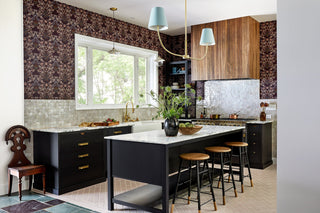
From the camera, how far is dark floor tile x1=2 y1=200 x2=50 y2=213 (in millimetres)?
3717

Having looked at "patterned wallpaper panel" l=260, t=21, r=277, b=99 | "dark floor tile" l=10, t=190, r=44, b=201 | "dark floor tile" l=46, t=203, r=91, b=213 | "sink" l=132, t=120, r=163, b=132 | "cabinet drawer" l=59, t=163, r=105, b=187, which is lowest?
"dark floor tile" l=10, t=190, r=44, b=201

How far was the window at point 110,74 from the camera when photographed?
582 centimetres

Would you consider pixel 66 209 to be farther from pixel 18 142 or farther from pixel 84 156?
pixel 18 142

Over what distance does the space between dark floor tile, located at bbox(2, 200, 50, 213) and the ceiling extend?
11.0 ft

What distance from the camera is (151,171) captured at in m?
3.36

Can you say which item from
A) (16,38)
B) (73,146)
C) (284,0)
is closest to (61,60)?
(16,38)

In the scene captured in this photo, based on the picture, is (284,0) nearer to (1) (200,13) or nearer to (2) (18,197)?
(1) (200,13)

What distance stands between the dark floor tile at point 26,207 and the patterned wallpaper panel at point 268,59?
4962 millimetres

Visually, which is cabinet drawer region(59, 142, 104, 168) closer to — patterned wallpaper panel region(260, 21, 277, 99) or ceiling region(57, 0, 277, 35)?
ceiling region(57, 0, 277, 35)

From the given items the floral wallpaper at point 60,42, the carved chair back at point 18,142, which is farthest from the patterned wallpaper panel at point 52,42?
the carved chair back at point 18,142

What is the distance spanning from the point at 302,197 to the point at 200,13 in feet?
14.4

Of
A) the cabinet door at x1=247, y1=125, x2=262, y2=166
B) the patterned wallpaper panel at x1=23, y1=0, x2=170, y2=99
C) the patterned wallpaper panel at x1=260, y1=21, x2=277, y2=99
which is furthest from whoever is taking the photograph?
the patterned wallpaper panel at x1=260, y1=21, x2=277, y2=99

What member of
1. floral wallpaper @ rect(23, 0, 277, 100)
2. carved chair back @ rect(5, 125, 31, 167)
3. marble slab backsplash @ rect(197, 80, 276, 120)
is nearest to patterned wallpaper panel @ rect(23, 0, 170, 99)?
floral wallpaper @ rect(23, 0, 277, 100)

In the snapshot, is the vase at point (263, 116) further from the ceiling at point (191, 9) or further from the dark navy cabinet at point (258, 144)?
the ceiling at point (191, 9)
